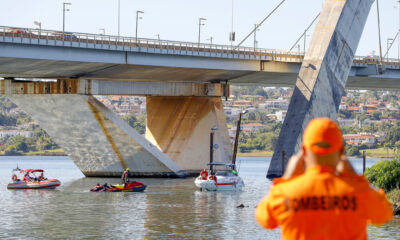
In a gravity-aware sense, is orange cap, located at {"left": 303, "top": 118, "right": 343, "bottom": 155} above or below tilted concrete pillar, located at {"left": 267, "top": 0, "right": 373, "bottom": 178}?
below

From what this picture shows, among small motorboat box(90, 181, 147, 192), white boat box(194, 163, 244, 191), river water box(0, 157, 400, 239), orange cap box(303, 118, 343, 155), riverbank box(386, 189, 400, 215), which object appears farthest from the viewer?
white boat box(194, 163, 244, 191)

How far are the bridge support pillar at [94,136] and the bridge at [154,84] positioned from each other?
3.4 inches

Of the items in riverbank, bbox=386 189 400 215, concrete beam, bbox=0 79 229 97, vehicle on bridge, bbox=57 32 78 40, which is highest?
vehicle on bridge, bbox=57 32 78 40

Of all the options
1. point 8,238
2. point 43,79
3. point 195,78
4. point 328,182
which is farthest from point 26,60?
point 328,182

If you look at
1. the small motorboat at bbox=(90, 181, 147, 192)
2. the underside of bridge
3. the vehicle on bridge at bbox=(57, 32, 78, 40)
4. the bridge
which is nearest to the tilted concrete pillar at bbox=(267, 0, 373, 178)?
the bridge

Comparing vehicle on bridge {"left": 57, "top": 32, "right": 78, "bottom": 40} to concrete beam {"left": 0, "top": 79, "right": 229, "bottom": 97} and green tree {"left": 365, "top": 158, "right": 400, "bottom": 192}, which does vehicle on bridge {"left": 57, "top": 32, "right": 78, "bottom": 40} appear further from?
green tree {"left": 365, "top": 158, "right": 400, "bottom": 192}

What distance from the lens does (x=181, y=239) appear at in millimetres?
32750

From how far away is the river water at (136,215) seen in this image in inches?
1378

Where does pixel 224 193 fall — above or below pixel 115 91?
below

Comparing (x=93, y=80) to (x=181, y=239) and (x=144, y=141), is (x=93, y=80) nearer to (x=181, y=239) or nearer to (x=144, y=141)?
(x=144, y=141)

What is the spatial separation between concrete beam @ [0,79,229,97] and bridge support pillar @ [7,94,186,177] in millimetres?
679

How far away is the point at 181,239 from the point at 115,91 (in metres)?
38.9

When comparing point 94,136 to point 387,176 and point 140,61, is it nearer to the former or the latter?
point 140,61

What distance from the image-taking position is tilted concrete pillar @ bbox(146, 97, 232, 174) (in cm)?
8069
